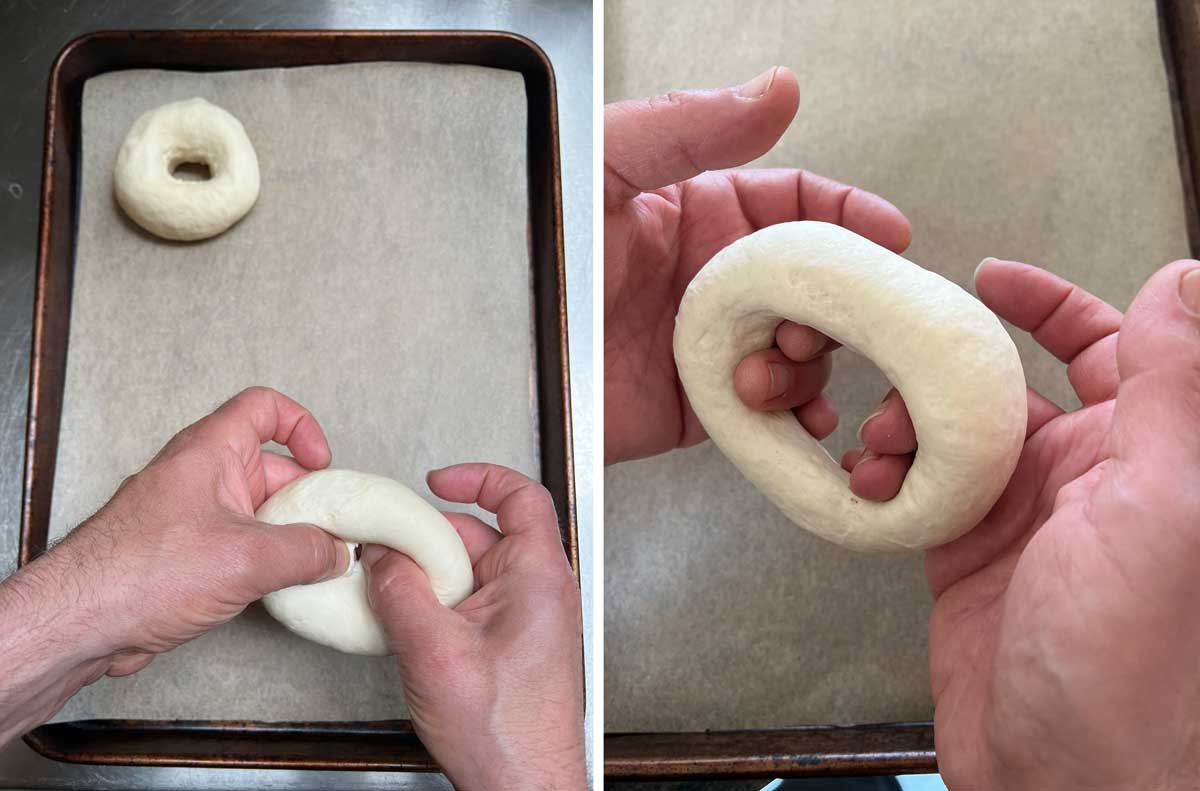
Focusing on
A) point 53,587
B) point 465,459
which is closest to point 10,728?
point 53,587

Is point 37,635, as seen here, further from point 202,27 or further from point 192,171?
point 202,27

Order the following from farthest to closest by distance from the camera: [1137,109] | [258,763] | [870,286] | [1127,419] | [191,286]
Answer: [1137,109], [191,286], [258,763], [870,286], [1127,419]

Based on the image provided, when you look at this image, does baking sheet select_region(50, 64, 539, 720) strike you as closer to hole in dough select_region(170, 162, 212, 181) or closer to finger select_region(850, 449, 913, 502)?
hole in dough select_region(170, 162, 212, 181)

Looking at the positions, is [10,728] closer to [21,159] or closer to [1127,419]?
[21,159]

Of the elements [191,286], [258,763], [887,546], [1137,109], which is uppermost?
[1137,109]

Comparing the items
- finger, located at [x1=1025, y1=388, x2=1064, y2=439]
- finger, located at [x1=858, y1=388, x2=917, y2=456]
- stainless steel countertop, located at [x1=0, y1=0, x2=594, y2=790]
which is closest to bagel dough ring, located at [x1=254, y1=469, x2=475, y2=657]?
stainless steel countertop, located at [x1=0, y1=0, x2=594, y2=790]

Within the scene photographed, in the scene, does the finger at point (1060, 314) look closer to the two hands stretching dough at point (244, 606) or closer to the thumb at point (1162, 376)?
the thumb at point (1162, 376)
